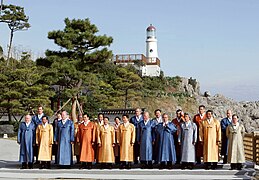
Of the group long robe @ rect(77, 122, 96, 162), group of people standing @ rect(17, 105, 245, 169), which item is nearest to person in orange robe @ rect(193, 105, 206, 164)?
group of people standing @ rect(17, 105, 245, 169)

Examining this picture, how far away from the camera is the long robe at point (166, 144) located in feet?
31.9

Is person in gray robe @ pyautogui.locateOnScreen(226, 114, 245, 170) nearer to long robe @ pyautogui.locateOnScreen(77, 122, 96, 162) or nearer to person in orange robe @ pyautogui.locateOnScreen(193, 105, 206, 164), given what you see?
person in orange robe @ pyautogui.locateOnScreen(193, 105, 206, 164)

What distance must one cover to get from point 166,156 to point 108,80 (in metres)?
24.7

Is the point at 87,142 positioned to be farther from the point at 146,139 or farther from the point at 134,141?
the point at 146,139

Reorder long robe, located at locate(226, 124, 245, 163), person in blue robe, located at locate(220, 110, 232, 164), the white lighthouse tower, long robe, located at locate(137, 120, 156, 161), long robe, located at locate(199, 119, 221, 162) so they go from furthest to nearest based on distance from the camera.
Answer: the white lighthouse tower → person in blue robe, located at locate(220, 110, 232, 164) → long robe, located at locate(137, 120, 156, 161) → long robe, located at locate(199, 119, 221, 162) → long robe, located at locate(226, 124, 245, 163)

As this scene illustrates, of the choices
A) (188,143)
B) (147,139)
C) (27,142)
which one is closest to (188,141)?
(188,143)

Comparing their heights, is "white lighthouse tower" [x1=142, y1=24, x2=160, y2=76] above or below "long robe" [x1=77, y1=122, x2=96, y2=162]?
above

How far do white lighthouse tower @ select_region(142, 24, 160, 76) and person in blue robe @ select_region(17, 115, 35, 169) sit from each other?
31.3m

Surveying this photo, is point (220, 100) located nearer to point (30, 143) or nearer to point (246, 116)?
point (246, 116)

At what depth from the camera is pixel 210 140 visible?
31.8 ft

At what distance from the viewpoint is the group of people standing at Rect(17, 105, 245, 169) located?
9703 millimetres

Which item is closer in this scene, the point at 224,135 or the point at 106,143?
the point at 106,143

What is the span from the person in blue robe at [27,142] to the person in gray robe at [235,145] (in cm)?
449

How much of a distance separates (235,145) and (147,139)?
77.2 inches
